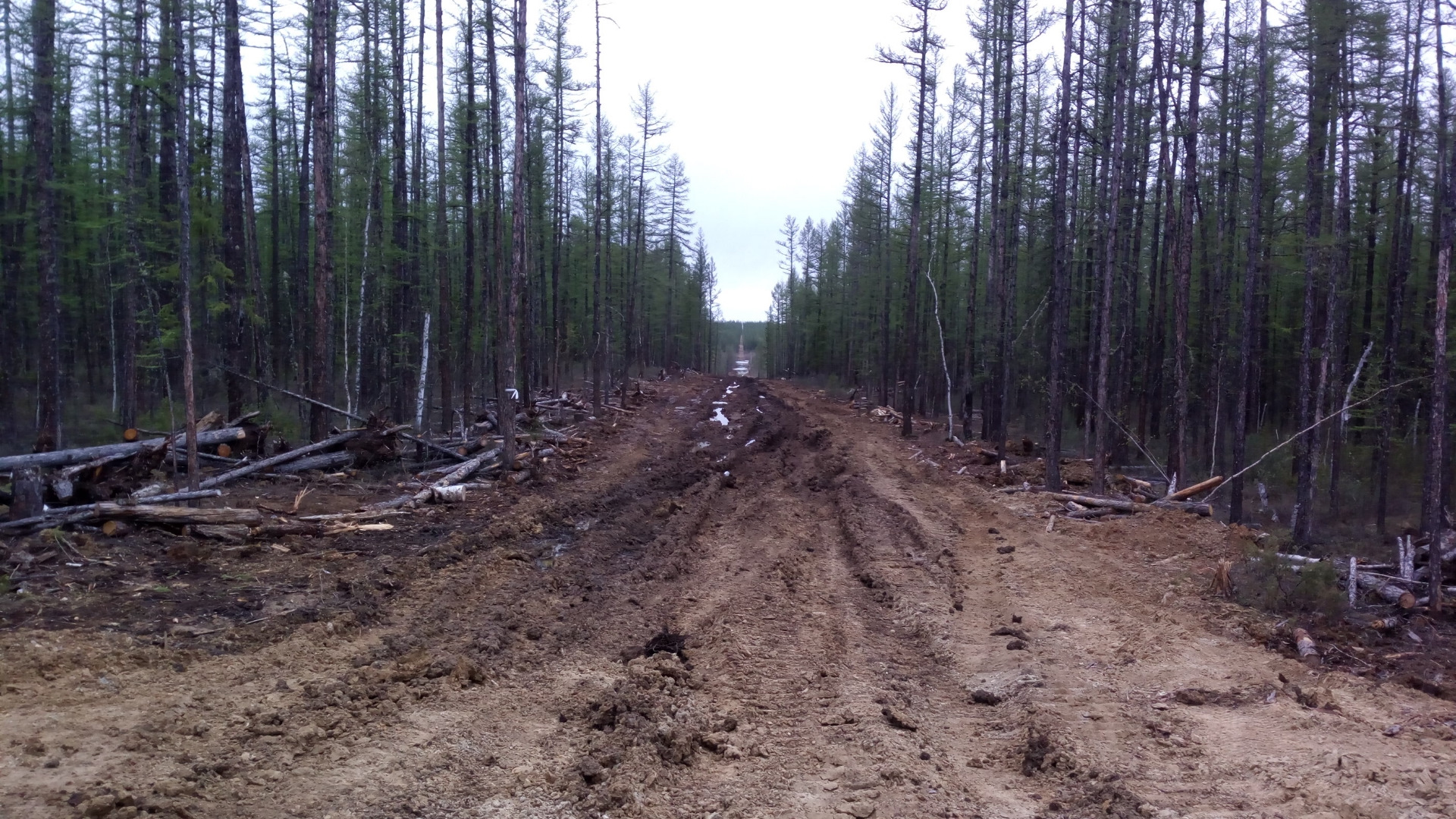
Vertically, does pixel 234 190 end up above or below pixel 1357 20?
below

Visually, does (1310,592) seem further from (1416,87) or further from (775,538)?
(1416,87)

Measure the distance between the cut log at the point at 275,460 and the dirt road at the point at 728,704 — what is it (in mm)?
4360

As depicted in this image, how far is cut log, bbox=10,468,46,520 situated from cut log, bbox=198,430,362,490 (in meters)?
2.04

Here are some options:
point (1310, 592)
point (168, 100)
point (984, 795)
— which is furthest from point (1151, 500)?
point (168, 100)

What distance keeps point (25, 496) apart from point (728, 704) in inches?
345

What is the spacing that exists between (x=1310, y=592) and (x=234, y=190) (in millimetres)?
18501

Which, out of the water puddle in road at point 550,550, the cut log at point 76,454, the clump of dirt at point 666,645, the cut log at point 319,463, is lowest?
the clump of dirt at point 666,645

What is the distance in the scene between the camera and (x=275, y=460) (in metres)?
13.1

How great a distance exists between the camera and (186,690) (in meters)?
5.53

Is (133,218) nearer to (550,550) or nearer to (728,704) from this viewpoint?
(550,550)

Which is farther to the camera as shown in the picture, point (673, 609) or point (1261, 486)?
point (1261, 486)

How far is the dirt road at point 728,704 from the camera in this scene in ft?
14.7

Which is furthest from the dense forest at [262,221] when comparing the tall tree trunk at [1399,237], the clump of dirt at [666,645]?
the tall tree trunk at [1399,237]

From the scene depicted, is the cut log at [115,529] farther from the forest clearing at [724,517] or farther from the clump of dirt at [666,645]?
the clump of dirt at [666,645]
